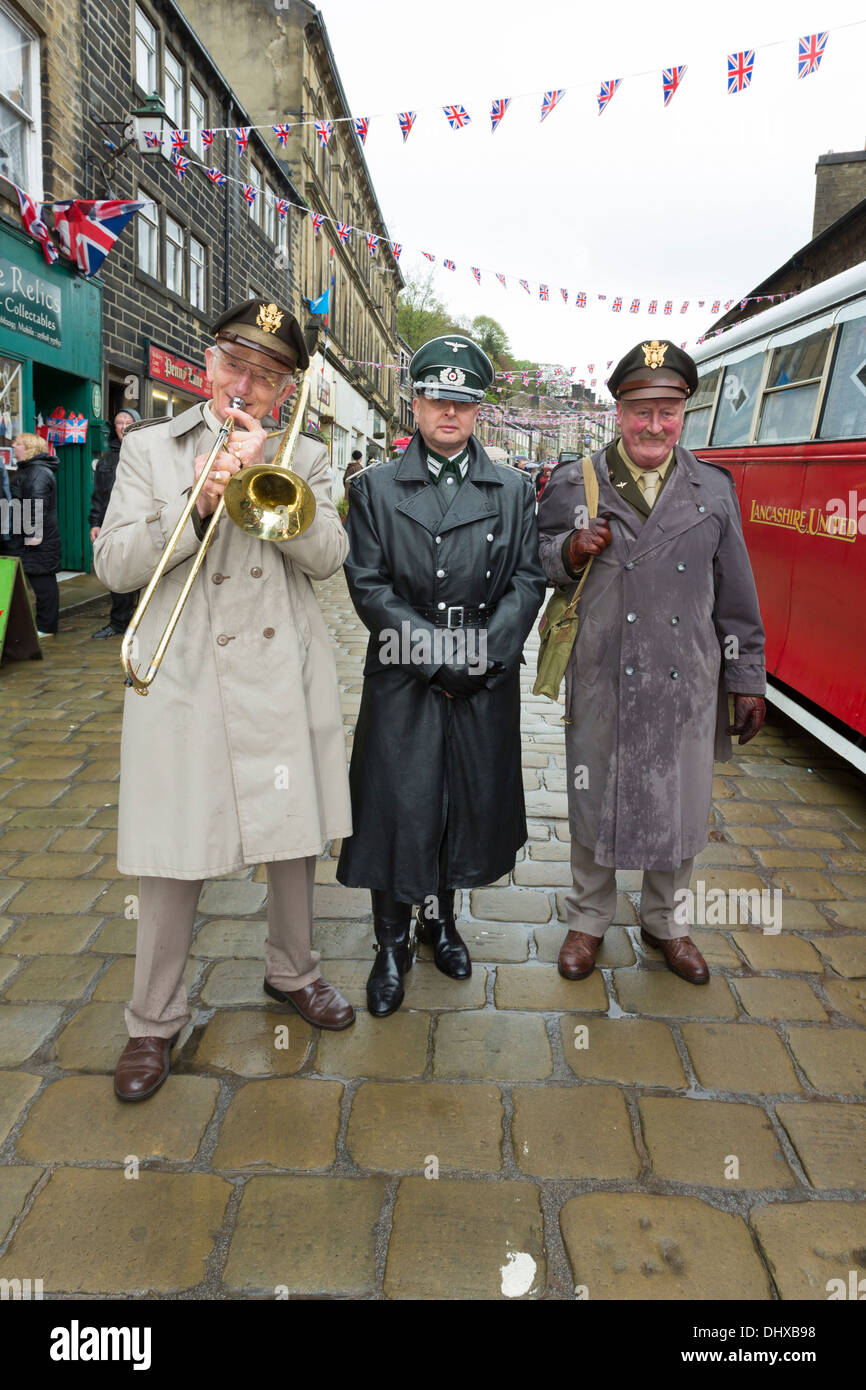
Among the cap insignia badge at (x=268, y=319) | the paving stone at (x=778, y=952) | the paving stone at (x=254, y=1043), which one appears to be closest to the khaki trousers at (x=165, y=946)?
the paving stone at (x=254, y=1043)

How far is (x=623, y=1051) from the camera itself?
296 centimetres

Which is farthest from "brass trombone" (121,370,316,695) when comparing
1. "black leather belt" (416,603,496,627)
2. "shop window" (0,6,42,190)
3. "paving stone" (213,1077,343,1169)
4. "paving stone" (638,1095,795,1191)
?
"shop window" (0,6,42,190)

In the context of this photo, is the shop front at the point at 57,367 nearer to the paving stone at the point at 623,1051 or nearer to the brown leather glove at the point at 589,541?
the brown leather glove at the point at 589,541

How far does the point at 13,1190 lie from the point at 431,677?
183cm

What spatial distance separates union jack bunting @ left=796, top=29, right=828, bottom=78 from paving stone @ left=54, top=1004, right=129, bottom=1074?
8.77 meters

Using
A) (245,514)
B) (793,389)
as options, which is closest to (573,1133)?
(245,514)

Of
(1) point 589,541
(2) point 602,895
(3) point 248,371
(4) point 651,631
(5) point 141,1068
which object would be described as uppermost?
(3) point 248,371

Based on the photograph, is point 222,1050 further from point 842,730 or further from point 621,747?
point 842,730

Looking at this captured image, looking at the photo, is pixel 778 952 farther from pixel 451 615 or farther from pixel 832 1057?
pixel 451 615

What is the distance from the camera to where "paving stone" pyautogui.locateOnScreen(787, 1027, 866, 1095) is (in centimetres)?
280

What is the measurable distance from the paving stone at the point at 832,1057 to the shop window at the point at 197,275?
18243 mm

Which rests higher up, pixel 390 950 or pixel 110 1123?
pixel 390 950

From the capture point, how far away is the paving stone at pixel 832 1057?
2.80m
